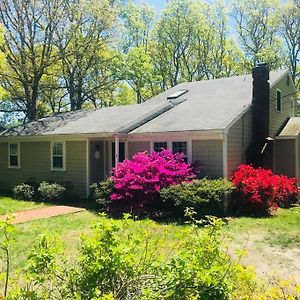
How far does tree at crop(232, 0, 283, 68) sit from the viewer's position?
35.4m

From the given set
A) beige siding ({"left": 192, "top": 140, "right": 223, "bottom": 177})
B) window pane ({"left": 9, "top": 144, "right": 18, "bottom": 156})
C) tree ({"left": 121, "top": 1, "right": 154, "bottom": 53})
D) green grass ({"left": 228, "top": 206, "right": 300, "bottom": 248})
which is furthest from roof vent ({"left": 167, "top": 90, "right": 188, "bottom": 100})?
tree ({"left": 121, "top": 1, "right": 154, "bottom": 53})

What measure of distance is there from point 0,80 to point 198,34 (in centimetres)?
2025

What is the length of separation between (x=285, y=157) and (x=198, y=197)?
24.3 ft

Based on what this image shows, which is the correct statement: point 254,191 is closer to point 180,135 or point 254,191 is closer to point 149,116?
point 180,135

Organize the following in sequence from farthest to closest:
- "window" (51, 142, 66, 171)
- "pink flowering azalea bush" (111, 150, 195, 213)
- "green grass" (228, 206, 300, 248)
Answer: "window" (51, 142, 66, 171) < "pink flowering azalea bush" (111, 150, 195, 213) < "green grass" (228, 206, 300, 248)

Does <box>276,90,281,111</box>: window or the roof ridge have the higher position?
<box>276,90,281,111</box>: window

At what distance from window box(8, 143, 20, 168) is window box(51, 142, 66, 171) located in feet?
9.26

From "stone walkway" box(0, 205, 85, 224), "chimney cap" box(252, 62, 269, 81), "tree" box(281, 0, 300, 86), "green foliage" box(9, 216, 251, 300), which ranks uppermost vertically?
"tree" box(281, 0, 300, 86)

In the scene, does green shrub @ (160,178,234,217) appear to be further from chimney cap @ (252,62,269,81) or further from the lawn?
chimney cap @ (252,62,269,81)

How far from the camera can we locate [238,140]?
46.4 feet

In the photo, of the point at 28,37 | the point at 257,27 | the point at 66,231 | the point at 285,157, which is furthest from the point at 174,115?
the point at 257,27

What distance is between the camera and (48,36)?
2520 centimetres

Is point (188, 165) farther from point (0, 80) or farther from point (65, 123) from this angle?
point (0, 80)

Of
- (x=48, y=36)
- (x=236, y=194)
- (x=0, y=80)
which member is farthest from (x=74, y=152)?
(x=0, y=80)
